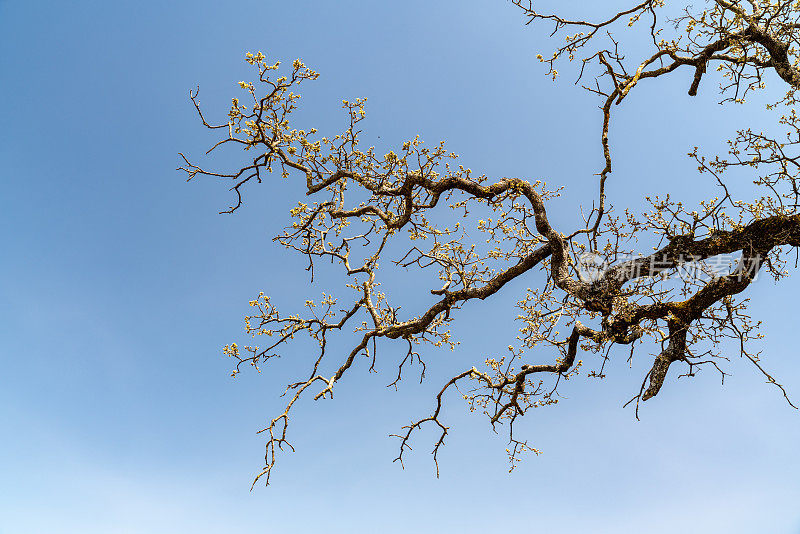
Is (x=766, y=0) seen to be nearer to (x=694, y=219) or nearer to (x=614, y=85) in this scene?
(x=614, y=85)

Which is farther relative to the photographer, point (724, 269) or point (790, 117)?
point (724, 269)

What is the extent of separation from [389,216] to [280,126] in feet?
6.53

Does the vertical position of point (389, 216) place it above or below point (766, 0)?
below

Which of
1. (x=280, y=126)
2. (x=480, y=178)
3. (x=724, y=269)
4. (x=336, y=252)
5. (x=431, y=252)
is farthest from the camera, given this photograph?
(x=336, y=252)

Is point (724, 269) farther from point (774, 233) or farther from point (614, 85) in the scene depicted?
point (614, 85)

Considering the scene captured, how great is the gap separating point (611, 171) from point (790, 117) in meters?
2.20

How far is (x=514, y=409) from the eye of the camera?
24.9 feet

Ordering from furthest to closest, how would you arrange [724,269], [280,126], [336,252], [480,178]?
[336,252]
[480,178]
[280,126]
[724,269]

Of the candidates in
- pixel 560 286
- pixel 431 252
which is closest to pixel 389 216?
pixel 431 252

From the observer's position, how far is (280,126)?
20.4 feet

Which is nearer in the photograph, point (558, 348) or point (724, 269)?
point (724, 269)

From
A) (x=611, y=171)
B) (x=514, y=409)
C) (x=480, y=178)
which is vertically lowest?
(x=514, y=409)

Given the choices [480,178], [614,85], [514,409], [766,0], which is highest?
[766,0]

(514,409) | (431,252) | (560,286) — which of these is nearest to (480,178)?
(431,252)
